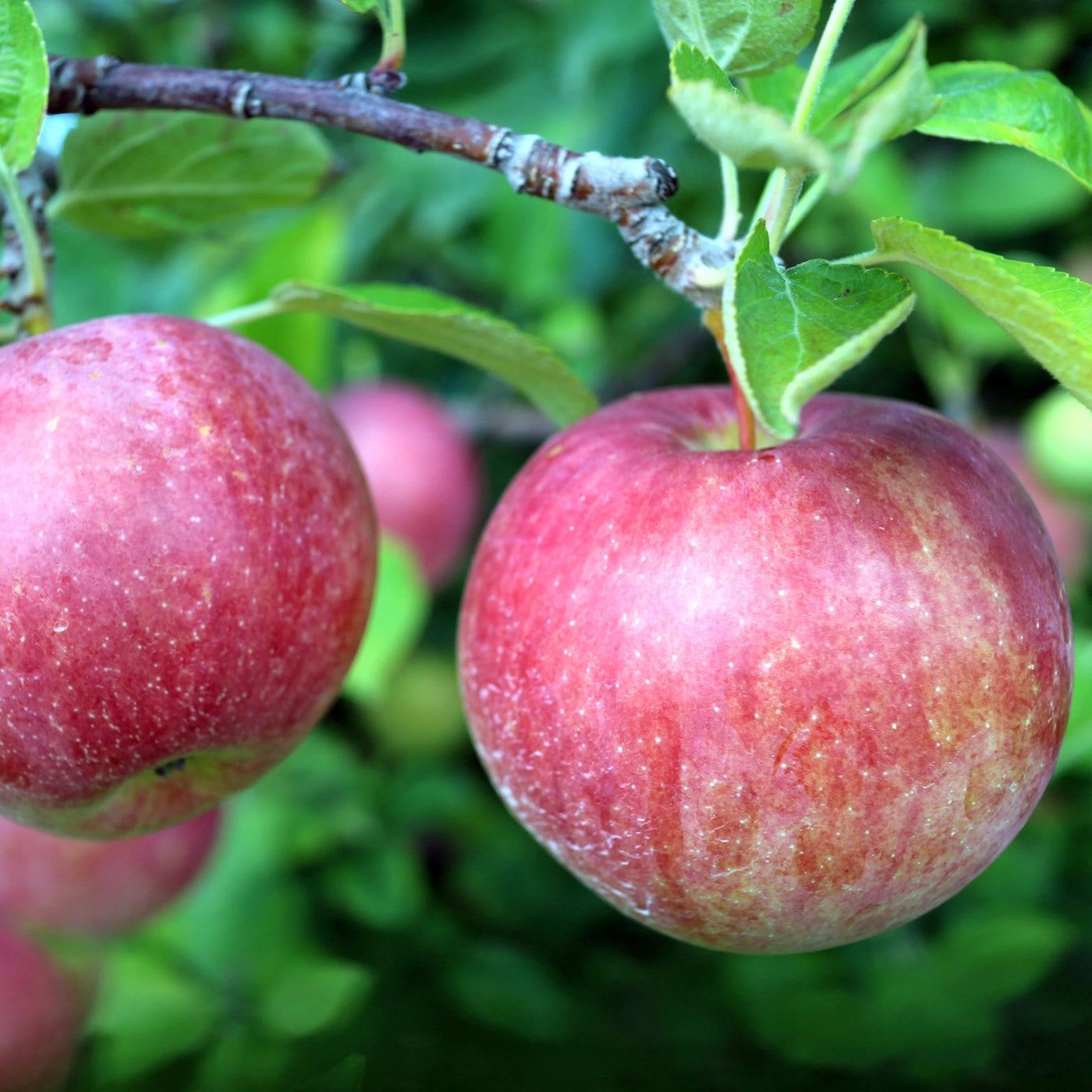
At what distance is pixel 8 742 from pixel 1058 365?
0.52 metres

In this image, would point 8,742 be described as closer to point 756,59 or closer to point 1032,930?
point 756,59

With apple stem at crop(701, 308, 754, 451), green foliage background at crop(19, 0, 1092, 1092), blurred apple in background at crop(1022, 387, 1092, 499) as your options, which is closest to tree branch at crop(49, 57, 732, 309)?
apple stem at crop(701, 308, 754, 451)

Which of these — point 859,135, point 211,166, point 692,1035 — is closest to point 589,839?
point 859,135

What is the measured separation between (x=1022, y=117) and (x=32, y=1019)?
136 cm

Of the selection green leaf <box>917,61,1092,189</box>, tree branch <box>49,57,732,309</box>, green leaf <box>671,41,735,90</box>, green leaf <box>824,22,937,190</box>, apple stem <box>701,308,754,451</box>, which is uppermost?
green leaf <box>824,22,937,190</box>

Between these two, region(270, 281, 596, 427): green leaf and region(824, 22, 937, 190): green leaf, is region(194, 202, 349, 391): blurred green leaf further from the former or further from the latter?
region(824, 22, 937, 190): green leaf

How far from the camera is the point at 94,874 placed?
50.1 inches

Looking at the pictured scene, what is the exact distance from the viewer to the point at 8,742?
58 cm

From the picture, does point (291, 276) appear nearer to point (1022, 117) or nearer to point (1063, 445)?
point (1022, 117)

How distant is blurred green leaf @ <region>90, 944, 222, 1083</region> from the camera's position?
143 cm

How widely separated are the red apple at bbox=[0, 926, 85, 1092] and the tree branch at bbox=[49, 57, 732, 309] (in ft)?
3.43

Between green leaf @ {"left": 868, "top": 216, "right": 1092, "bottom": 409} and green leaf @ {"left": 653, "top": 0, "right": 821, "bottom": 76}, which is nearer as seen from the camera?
green leaf @ {"left": 868, "top": 216, "right": 1092, "bottom": 409}

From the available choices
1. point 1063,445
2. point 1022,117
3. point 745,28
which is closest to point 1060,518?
point 1063,445

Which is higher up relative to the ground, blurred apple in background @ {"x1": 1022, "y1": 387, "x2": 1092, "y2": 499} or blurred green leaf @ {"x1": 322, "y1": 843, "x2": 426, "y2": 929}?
blurred apple in background @ {"x1": 1022, "y1": 387, "x2": 1092, "y2": 499}
